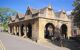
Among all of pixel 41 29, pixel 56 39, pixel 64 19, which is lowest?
pixel 56 39

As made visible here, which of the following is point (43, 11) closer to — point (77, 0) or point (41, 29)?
point (41, 29)

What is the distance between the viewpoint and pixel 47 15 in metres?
37.5

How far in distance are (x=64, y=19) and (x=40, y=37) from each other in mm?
10014

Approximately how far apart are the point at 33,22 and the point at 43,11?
3623 mm

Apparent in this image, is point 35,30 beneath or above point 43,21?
beneath

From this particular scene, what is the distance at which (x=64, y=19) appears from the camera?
4191cm

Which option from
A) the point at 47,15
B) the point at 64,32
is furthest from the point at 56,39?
the point at 64,32

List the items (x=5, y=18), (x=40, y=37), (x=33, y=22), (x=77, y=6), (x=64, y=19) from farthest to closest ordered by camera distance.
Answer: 1. (x=5, y=18)
2. (x=64, y=19)
3. (x=33, y=22)
4. (x=40, y=37)
5. (x=77, y=6)

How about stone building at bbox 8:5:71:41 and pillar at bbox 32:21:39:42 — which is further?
pillar at bbox 32:21:39:42

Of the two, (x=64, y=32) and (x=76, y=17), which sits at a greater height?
(x=76, y=17)

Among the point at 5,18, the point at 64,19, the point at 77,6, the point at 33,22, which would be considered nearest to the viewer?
the point at 77,6

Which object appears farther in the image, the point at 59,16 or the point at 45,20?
the point at 59,16

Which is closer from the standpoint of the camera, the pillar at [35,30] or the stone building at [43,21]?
the stone building at [43,21]

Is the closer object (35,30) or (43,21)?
(43,21)
